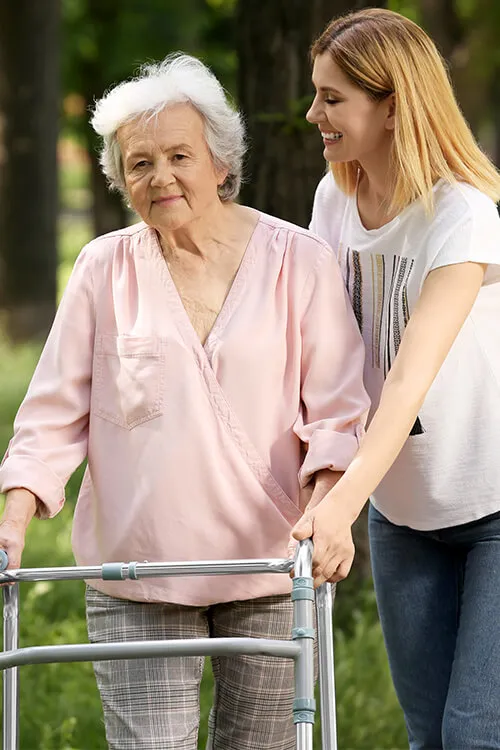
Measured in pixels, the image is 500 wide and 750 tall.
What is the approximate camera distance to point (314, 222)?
402cm

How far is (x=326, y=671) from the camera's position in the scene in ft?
10.4

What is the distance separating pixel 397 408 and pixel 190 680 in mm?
878

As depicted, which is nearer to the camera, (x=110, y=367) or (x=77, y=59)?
(x=110, y=367)

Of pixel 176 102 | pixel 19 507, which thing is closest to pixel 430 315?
pixel 176 102

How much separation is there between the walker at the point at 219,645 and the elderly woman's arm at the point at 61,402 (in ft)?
1.06

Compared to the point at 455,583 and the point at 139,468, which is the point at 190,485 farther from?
the point at 455,583

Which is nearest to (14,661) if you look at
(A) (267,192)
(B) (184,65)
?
(B) (184,65)

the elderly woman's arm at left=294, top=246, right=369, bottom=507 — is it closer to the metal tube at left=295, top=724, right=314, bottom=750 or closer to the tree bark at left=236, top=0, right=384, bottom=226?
the metal tube at left=295, top=724, right=314, bottom=750

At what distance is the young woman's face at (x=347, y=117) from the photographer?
3586 millimetres

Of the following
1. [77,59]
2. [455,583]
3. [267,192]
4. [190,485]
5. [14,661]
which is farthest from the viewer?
[77,59]

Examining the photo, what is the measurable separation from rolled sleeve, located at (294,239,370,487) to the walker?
0.39 m

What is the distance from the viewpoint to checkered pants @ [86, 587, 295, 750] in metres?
3.51

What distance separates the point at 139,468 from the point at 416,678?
0.99 metres

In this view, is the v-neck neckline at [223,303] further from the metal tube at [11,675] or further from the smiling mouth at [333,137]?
the metal tube at [11,675]
